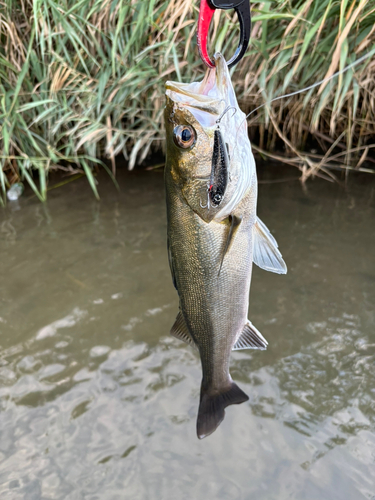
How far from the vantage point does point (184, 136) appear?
1.31 metres

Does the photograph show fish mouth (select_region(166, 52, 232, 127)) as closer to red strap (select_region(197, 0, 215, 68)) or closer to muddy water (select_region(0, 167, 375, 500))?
red strap (select_region(197, 0, 215, 68))

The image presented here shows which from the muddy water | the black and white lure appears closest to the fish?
the black and white lure

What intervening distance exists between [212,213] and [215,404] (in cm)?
80

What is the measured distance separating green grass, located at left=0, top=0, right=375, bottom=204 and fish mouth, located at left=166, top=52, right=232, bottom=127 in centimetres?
189

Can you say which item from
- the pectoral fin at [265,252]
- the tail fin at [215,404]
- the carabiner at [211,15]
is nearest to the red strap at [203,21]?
the carabiner at [211,15]

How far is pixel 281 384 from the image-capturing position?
2473 millimetres

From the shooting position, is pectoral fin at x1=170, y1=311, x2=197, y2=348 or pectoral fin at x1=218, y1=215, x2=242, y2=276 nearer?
pectoral fin at x1=218, y1=215, x2=242, y2=276

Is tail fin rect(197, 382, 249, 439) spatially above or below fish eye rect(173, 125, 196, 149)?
below

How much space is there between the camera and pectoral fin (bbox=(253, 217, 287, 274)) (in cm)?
150

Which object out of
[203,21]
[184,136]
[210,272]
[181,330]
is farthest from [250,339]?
[203,21]

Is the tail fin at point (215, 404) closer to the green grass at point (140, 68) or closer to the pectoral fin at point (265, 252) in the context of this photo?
the pectoral fin at point (265, 252)

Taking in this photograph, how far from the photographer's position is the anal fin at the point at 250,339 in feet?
5.26

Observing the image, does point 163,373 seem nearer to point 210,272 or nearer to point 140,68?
point 210,272

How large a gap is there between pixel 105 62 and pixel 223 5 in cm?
285
